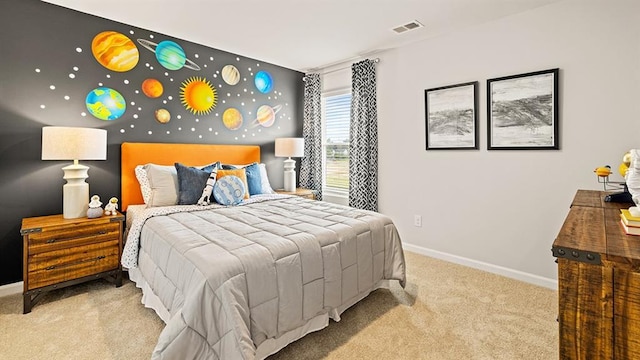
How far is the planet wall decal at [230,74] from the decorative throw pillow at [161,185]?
1539 mm

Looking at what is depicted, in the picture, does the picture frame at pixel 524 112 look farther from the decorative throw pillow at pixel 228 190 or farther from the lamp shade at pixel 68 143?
the lamp shade at pixel 68 143

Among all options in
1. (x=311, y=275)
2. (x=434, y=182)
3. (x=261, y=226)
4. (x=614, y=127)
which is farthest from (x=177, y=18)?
(x=614, y=127)

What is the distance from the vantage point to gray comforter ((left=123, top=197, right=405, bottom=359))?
4.64ft

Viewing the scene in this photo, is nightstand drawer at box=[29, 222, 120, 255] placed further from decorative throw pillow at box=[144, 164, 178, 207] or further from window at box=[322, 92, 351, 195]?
window at box=[322, 92, 351, 195]

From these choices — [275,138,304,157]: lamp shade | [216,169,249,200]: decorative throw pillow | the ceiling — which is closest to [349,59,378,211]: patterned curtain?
the ceiling

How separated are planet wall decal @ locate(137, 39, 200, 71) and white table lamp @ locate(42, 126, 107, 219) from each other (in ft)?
3.89

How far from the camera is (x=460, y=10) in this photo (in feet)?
9.00

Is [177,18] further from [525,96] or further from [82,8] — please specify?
[525,96]

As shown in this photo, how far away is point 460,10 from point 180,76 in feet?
10.1

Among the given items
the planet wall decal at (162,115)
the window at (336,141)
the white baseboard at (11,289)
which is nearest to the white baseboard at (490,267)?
the window at (336,141)

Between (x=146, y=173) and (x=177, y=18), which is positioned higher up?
(x=177, y=18)

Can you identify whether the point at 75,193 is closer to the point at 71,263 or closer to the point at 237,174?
the point at 71,263

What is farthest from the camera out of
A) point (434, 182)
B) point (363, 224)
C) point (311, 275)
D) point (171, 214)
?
point (434, 182)

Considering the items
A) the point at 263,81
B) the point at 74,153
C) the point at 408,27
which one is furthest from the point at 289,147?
the point at 74,153
